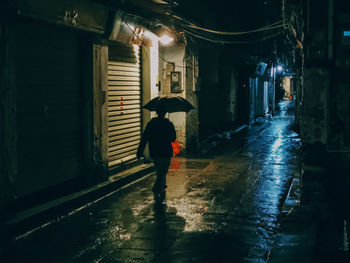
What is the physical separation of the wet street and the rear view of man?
0.49m

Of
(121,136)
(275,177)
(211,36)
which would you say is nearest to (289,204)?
(275,177)

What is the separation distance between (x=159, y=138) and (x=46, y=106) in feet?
8.08

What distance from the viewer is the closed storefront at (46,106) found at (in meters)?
8.91

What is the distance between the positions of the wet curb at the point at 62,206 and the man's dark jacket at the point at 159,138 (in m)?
1.70

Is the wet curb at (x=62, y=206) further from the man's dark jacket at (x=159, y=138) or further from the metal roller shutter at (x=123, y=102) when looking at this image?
the man's dark jacket at (x=159, y=138)

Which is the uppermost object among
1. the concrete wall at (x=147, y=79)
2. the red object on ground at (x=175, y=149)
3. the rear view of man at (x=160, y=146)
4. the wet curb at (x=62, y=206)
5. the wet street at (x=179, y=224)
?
the concrete wall at (x=147, y=79)

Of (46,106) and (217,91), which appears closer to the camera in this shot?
(46,106)

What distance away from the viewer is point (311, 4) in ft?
23.3

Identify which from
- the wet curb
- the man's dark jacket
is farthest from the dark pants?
the wet curb

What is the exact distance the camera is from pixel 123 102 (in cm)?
1343

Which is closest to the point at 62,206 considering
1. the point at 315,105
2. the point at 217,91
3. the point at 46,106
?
the point at 46,106

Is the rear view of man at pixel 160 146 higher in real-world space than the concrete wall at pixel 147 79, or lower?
lower

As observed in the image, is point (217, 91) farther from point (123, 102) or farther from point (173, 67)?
point (123, 102)

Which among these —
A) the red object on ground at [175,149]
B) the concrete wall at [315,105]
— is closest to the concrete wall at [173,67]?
the red object on ground at [175,149]
